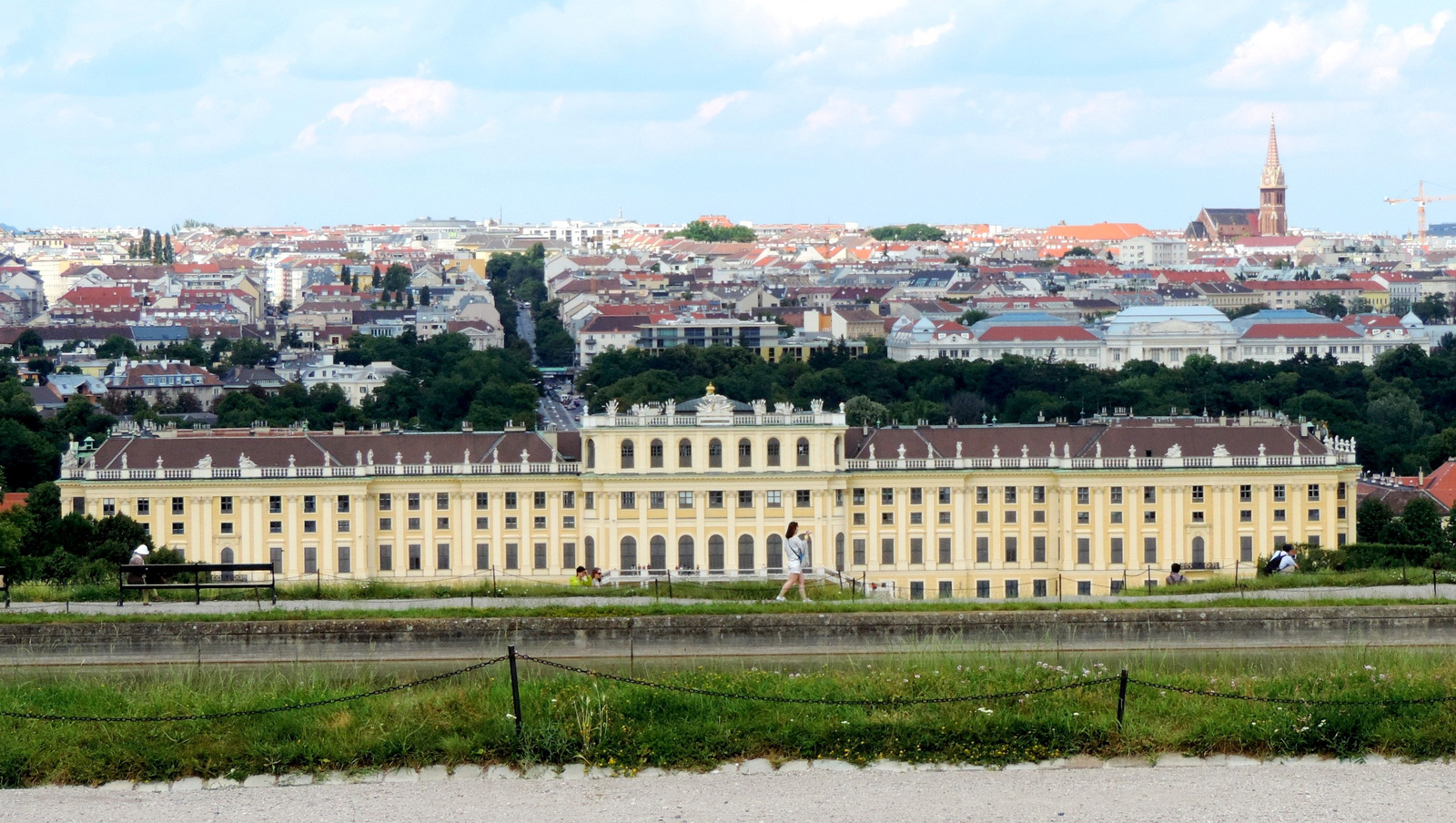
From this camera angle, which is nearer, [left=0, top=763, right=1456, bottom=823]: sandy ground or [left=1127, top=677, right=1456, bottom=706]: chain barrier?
[left=0, top=763, right=1456, bottom=823]: sandy ground

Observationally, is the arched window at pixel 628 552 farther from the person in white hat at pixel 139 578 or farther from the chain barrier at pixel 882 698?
the chain barrier at pixel 882 698

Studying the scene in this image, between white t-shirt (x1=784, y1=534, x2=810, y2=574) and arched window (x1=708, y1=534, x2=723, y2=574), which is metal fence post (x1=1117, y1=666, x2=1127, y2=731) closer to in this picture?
white t-shirt (x1=784, y1=534, x2=810, y2=574)

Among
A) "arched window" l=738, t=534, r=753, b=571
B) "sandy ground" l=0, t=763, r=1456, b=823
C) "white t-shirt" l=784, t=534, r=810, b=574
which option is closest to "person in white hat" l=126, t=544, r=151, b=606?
"white t-shirt" l=784, t=534, r=810, b=574

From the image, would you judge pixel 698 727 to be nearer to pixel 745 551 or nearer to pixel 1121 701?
pixel 1121 701

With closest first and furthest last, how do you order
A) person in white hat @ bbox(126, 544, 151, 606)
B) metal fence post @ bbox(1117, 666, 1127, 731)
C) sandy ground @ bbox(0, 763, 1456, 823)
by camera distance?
sandy ground @ bbox(0, 763, 1456, 823) → metal fence post @ bbox(1117, 666, 1127, 731) → person in white hat @ bbox(126, 544, 151, 606)

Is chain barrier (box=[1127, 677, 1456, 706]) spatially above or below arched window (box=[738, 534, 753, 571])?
above

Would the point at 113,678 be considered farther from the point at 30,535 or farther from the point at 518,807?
the point at 30,535

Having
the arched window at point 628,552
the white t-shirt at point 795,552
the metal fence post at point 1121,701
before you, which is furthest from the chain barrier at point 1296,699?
the arched window at point 628,552
